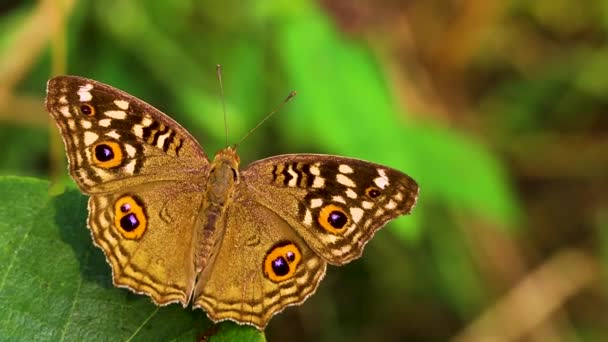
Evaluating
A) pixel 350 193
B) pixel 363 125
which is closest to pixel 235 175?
pixel 350 193

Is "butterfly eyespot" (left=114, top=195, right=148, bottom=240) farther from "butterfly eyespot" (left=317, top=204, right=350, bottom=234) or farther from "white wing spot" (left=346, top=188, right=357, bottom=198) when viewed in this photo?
"white wing spot" (left=346, top=188, right=357, bottom=198)

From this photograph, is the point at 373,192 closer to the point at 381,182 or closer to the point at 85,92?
the point at 381,182

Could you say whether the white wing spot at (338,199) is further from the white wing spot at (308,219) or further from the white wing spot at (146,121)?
the white wing spot at (146,121)

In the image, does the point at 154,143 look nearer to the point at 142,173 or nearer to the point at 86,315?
the point at 142,173

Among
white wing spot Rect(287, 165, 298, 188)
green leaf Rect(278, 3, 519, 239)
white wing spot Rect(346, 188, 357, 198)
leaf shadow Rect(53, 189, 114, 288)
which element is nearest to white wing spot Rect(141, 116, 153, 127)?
leaf shadow Rect(53, 189, 114, 288)

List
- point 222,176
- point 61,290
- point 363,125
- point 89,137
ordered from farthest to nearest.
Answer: point 363,125
point 222,176
point 89,137
point 61,290

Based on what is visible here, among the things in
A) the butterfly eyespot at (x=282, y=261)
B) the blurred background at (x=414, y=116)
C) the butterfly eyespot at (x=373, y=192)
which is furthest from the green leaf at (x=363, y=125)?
the butterfly eyespot at (x=282, y=261)
